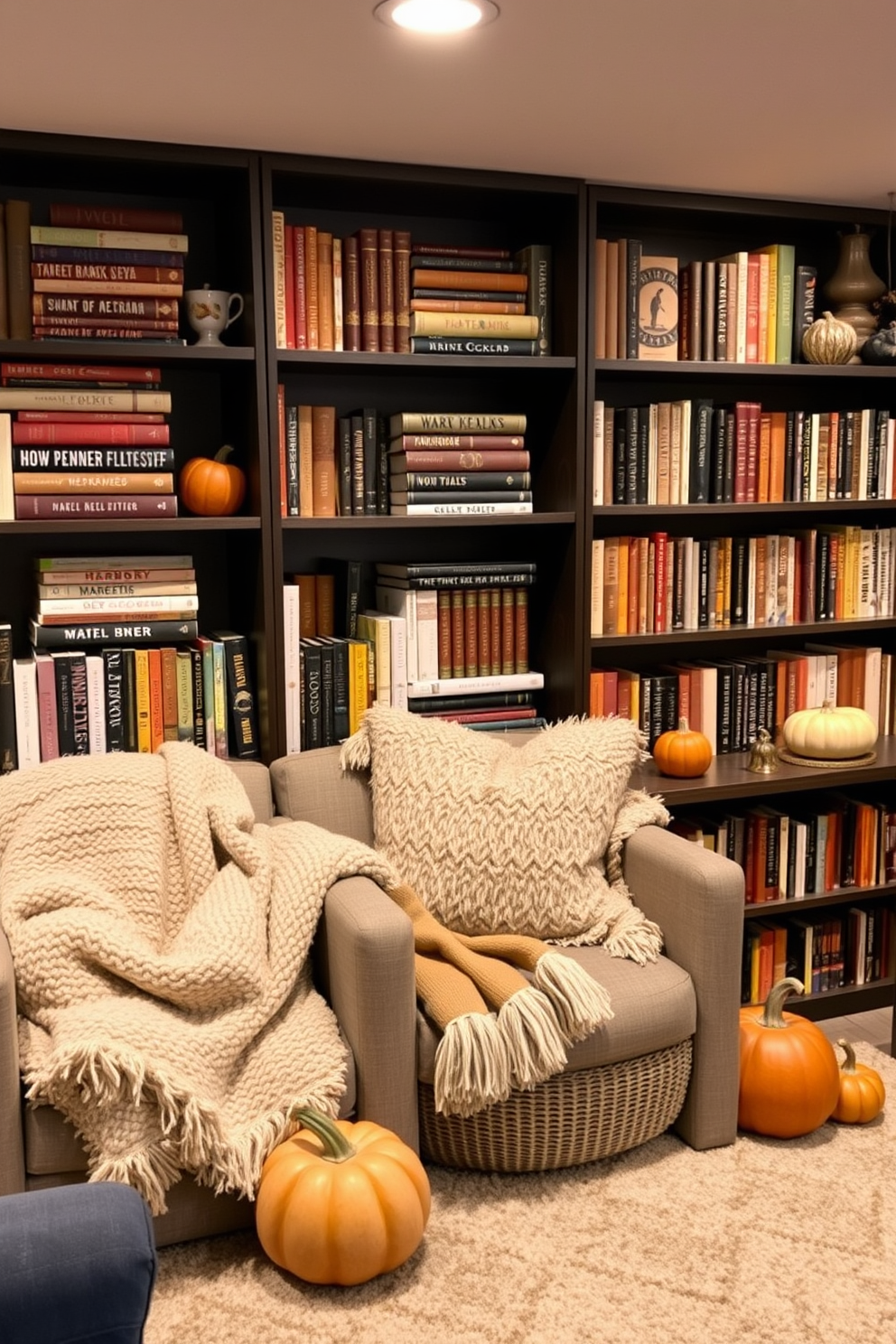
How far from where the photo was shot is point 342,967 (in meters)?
2.29

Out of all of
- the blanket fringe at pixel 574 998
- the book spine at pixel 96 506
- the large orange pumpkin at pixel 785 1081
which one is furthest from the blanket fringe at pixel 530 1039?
the book spine at pixel 96 506

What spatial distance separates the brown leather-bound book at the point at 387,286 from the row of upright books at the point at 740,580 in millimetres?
739

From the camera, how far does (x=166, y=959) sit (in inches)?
86.5

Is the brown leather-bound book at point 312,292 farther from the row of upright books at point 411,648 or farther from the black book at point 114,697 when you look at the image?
the black book at point 114,697

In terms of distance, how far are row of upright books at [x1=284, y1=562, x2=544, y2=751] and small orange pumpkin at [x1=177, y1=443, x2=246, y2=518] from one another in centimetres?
25

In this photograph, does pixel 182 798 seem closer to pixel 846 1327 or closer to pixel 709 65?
pixel 846 1327

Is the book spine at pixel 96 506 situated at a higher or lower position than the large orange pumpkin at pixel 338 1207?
higher

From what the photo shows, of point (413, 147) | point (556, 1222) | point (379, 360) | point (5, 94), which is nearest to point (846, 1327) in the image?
point (556, 1222)

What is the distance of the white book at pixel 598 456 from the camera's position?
318cm

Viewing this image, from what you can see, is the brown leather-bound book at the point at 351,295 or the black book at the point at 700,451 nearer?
the brown leather-bound book at the point at 351,295

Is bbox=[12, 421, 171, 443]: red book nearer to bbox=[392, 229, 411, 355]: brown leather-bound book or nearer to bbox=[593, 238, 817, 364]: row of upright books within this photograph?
bbox=[392, 229, 411, 355]: brown leather-bound book

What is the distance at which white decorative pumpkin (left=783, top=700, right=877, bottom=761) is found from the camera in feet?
10.7

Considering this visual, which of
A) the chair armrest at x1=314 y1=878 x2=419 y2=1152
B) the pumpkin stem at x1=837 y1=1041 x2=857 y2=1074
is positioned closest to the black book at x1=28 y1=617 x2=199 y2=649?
the chair armrest at x1=314 y1=878 x2=419 y2=1152

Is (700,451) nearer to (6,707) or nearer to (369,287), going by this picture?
(369,287)
